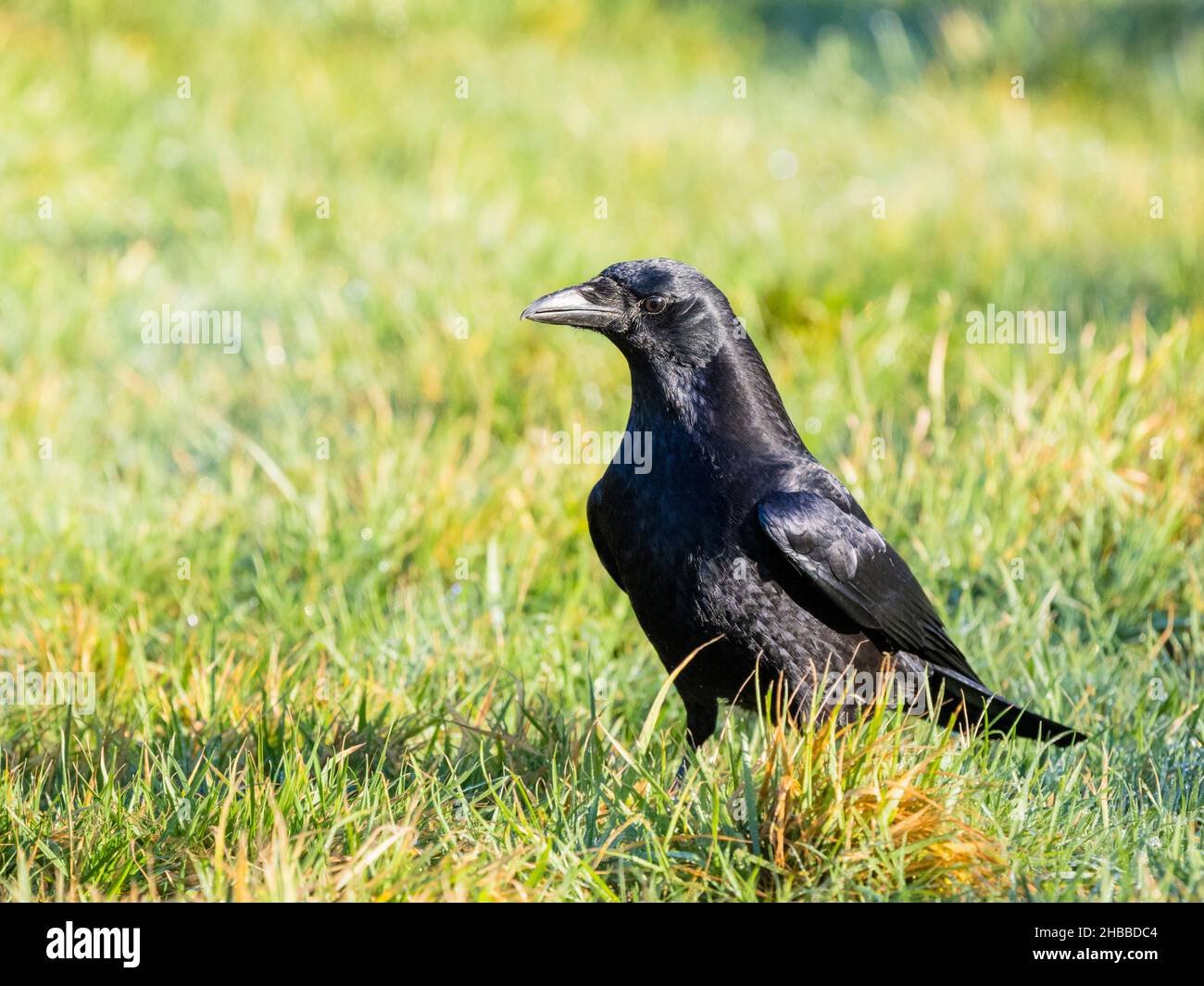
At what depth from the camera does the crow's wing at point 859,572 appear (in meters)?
2.98

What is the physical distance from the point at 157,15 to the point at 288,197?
247 cm

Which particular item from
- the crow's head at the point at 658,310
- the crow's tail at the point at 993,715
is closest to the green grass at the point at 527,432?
the crow's tail at the point at 993,715

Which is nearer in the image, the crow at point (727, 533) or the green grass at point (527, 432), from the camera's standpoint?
the green grass at point (527, 432)

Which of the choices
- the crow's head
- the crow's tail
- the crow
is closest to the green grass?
the crow's tail

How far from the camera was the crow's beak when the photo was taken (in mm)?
3068

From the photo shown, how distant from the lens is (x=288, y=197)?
272 inches

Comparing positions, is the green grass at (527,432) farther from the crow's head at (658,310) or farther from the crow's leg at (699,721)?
the crow's head at (658,310)

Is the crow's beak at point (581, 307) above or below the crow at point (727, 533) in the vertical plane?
above

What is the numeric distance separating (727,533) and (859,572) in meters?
0.32

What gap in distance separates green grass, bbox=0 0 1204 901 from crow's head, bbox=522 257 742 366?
828mm

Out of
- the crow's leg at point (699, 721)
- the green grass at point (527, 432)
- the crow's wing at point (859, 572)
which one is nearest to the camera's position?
the green grass at point (527, 432)

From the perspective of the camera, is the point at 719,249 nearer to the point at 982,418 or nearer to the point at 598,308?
the point at 982,418

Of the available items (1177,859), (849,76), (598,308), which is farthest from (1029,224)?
(1177,859)

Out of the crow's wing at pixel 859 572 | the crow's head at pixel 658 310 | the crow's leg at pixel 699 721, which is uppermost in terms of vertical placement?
the crow's head at pixel 658 310
